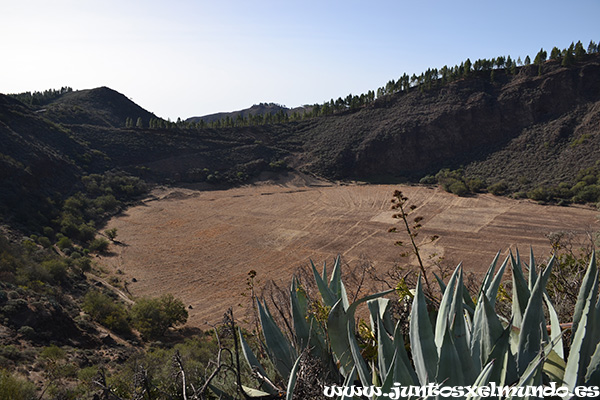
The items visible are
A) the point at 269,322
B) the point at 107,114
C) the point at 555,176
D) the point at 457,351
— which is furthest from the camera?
the point at 107,114

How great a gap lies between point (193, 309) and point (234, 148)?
3114 cm

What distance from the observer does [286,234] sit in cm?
2216

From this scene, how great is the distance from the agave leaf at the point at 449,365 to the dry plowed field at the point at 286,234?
465 inches

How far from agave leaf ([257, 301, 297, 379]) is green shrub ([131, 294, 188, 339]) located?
10078mm

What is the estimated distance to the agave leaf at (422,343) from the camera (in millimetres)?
2061

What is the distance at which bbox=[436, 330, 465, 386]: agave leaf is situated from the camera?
1.76 m

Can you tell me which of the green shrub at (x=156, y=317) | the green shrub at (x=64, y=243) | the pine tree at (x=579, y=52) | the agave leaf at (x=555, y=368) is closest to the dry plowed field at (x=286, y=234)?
the green shrub at (x=156, y=317)

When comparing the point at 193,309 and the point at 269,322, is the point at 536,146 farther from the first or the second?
the point at 269,322

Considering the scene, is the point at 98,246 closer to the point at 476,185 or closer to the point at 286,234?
the point at 286,234

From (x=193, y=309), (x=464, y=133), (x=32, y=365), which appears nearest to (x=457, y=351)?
(x=32, y=365)

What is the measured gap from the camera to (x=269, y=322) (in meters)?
2.93

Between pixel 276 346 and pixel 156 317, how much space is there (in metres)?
10.2

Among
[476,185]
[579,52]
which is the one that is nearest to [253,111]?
[579,52]

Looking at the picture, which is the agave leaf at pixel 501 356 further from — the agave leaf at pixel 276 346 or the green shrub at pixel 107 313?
the green shrub at pixel 107 313
